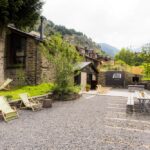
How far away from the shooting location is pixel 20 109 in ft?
35.1

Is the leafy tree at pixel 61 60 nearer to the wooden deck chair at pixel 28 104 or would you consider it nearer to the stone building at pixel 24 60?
the stone building at pixel 24 60

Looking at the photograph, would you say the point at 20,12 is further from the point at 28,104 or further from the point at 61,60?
the point at 28,104

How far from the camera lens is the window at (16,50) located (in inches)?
694

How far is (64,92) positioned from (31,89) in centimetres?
225

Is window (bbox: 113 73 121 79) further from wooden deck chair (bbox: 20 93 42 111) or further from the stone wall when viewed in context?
wooden deck chair (bbox: 20 93 42 111)

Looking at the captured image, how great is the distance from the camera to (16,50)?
18094 millimetres

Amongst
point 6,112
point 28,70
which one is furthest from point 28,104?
point 28,70

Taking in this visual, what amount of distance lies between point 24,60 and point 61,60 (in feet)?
13.2

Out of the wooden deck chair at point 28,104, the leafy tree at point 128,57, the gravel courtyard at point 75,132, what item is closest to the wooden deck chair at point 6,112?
the gravel courtyard at point 75,132

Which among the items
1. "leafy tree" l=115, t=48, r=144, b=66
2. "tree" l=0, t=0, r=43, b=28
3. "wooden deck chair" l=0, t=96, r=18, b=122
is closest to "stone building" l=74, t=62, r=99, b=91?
"tree" l=0, t=0, r=43, b=28

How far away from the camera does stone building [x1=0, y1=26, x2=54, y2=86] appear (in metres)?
16.9

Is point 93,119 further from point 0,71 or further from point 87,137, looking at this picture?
point 0,71

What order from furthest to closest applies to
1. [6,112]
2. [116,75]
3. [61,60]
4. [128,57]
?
[128,57] < [116,75] < [61,60] < [6,112]

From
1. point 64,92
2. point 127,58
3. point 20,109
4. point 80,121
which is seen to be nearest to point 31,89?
point 64,92
